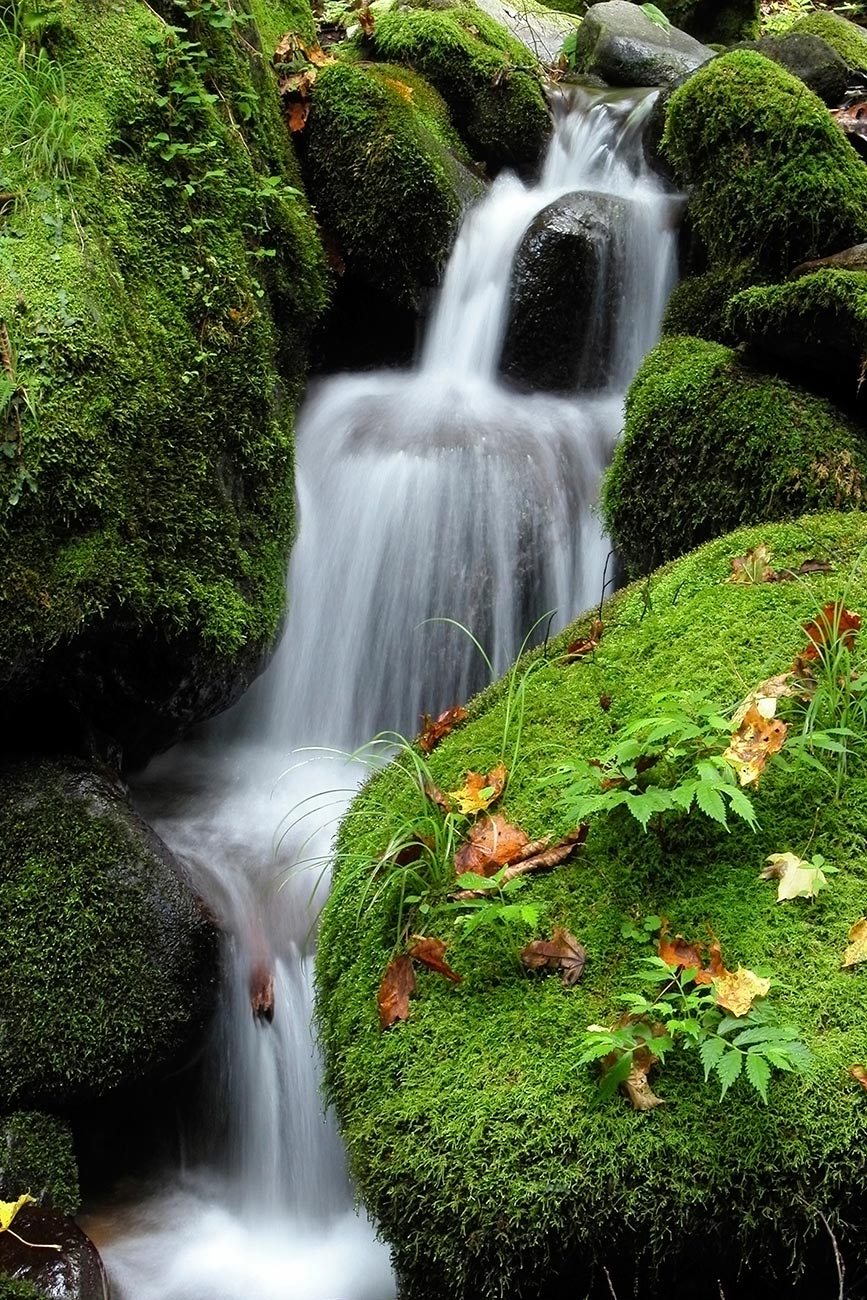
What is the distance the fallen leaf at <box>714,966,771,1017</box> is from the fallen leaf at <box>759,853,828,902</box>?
10.0 inches

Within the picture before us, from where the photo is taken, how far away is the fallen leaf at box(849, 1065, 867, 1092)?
80.3 inches

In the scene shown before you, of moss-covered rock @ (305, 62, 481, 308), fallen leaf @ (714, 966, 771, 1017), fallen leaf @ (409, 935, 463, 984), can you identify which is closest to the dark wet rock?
fallen leaf @ (409, 935, 463, 984)

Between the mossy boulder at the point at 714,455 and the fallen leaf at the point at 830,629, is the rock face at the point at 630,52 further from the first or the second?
the fallen leaf at the point at 830,629

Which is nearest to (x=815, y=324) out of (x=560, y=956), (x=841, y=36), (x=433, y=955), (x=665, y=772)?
(x=665, y=772)

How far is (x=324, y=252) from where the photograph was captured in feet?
19.4

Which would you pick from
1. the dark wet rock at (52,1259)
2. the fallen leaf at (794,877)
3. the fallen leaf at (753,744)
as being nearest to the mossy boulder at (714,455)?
the fallen leaf at (753,744)

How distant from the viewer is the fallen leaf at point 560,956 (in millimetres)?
2352

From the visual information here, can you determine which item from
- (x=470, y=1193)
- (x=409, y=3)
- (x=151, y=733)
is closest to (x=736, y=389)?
(x=151, y=733)

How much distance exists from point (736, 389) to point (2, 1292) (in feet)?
13.0

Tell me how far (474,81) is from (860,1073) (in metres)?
7.10

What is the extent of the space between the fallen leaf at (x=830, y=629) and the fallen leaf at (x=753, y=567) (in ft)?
1.38

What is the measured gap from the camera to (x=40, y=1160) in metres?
3.29

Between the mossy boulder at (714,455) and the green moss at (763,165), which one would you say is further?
the green moss at (763,165)

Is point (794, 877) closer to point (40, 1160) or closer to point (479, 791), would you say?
point (479, 791)
